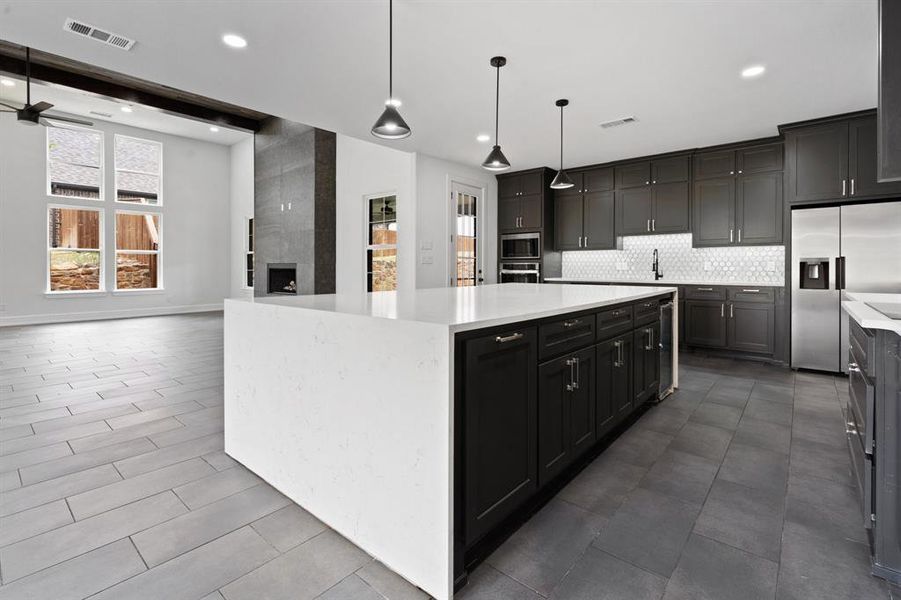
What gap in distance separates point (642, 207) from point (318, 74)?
15.4 ft

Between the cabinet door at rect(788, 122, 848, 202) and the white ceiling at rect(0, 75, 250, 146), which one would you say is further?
the white ceiling at rect(0, 75, 250, 146)

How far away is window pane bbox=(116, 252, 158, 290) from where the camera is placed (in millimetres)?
9242

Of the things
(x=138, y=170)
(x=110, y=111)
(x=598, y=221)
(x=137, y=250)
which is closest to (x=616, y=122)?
(x=598, y=221)

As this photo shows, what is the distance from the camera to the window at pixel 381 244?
680cm

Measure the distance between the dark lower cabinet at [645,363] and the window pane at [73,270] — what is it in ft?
34.1

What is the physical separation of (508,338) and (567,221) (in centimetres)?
578

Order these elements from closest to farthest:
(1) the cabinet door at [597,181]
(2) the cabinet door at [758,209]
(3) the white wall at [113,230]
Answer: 1. (2) the cabinet door at [758,209]
2. (1) the cabinet door at [597,181]
3. (3) the white wall at [113,230]

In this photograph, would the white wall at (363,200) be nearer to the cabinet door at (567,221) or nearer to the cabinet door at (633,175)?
the cabinet door at (567,221)

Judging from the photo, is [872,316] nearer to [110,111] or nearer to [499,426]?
[499,426]

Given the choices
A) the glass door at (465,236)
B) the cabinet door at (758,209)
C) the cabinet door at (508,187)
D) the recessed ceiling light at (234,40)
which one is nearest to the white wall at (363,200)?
the glass door at (465,236)

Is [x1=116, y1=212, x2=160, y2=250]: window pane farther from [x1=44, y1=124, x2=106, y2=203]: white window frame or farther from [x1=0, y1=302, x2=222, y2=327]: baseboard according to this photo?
[x1=0, y1=302, x2=222, y2=327]: baseboard

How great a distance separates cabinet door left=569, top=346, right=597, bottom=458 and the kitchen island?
0.4 inches

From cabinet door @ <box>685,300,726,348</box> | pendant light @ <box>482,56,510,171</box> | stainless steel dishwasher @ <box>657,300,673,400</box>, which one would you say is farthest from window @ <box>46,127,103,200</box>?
cabinet door @ <box>685,300,726,348</box>

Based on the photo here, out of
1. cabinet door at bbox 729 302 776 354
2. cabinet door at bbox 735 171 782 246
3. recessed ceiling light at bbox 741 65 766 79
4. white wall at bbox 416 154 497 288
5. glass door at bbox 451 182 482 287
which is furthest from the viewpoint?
glass door at bbox 451 182 482 287
